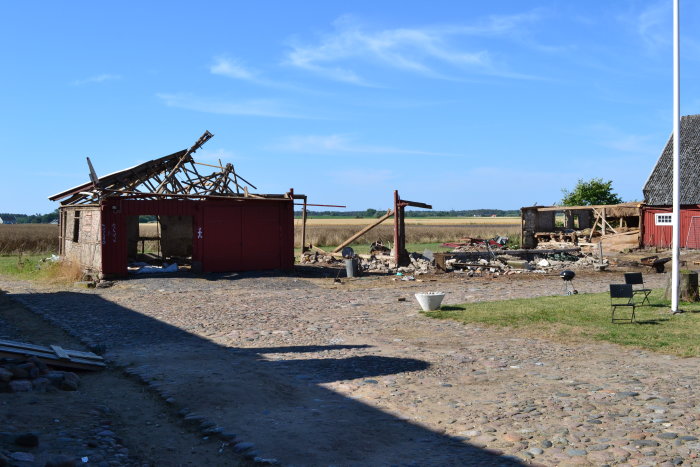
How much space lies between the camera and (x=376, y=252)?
32781 millimetres

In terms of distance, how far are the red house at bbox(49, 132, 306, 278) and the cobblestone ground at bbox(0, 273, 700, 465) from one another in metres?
7.73

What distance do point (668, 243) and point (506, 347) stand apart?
1103 inches

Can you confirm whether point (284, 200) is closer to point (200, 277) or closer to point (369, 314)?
point (200, 277)

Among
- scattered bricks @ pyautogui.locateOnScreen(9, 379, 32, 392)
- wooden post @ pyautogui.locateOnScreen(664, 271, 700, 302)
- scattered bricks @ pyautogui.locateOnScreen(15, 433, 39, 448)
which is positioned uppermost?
wooden post @ pyautogui.locateOnScreen(664, 271, 700, 302)

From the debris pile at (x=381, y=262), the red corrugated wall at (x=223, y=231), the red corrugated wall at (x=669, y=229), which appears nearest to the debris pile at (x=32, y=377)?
the red corrugated wall at (x=223, y=231)

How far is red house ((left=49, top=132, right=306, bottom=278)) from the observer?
23.5 meters

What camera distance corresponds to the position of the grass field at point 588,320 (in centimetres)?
1122

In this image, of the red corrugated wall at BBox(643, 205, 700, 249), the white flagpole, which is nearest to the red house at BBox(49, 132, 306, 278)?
the white flagpole

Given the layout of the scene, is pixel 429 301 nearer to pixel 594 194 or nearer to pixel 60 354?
pixel 60 354

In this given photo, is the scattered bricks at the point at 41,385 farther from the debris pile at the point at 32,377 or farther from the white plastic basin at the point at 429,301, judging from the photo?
the white plastic basin at the point at 429,301

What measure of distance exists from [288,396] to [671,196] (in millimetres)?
34117

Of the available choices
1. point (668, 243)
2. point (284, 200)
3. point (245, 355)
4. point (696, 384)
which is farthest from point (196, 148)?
point (668, 243)

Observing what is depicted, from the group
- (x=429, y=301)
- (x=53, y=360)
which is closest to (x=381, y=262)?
(x=429, y=301)

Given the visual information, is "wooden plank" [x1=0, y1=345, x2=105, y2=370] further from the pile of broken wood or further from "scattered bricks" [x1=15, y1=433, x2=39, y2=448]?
"scattered bricks" [x1=15, y1=433, x2=39, y2=448]
